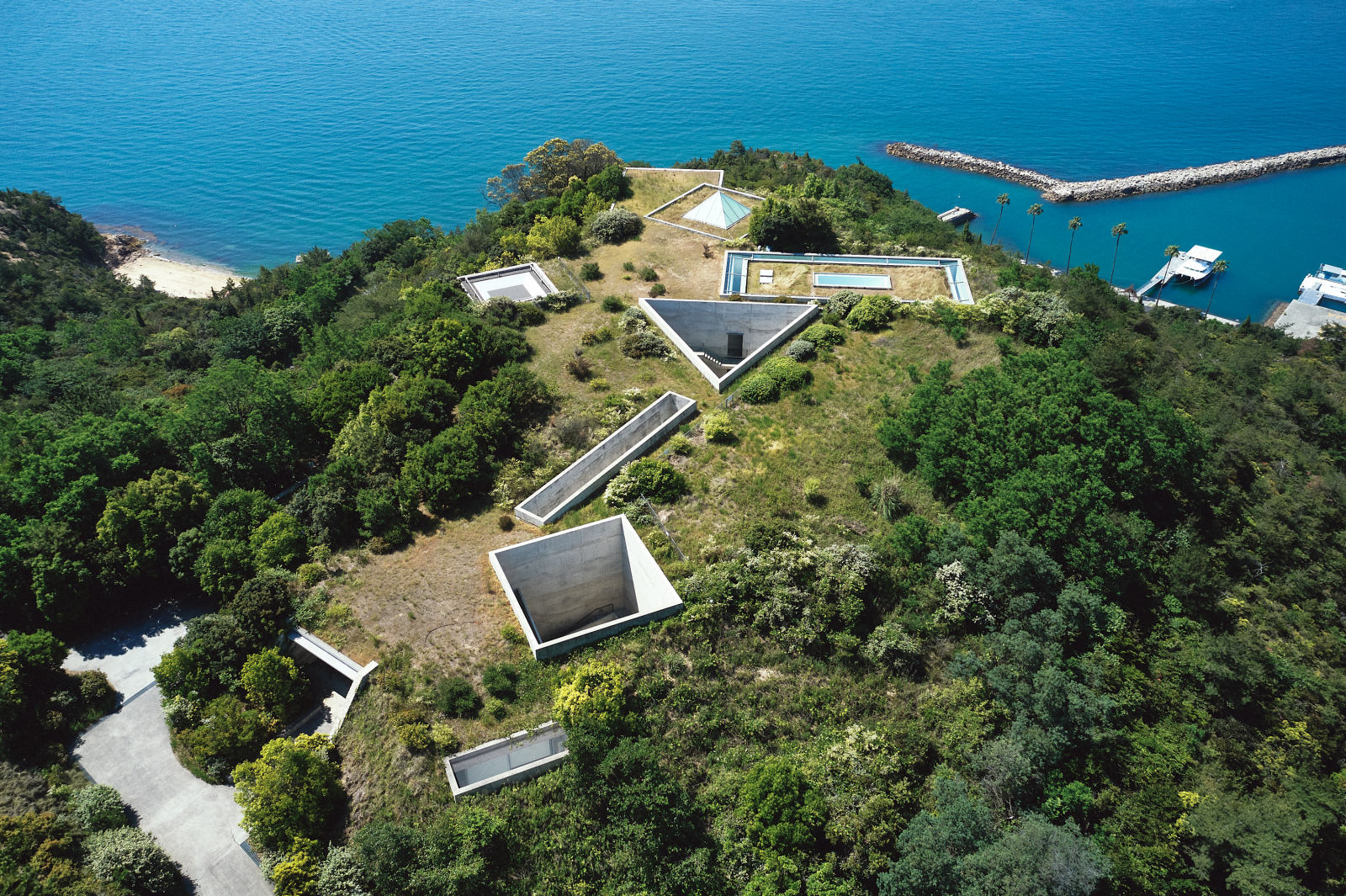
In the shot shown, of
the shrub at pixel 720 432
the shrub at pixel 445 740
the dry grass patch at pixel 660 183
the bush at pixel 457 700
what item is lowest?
the shrub at pixel 445 740

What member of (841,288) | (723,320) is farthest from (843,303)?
(723,320)

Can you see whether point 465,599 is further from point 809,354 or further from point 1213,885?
point 1213,885

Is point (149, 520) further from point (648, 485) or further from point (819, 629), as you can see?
point (819, 629)

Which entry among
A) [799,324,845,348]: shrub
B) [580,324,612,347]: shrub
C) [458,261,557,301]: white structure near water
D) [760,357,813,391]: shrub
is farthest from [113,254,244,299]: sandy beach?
[760,357,813,391]: shrub

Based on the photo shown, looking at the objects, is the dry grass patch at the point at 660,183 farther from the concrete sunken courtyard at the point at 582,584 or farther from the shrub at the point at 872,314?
the concrete sunken courtyard at the point at 582,584

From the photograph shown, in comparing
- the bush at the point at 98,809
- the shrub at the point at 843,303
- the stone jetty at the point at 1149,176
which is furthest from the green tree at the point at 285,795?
the stone jetty at the point at 1149,176

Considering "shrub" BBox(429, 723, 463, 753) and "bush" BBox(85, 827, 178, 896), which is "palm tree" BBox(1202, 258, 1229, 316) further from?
"bush" BBox(85, 827, 178, 896)
